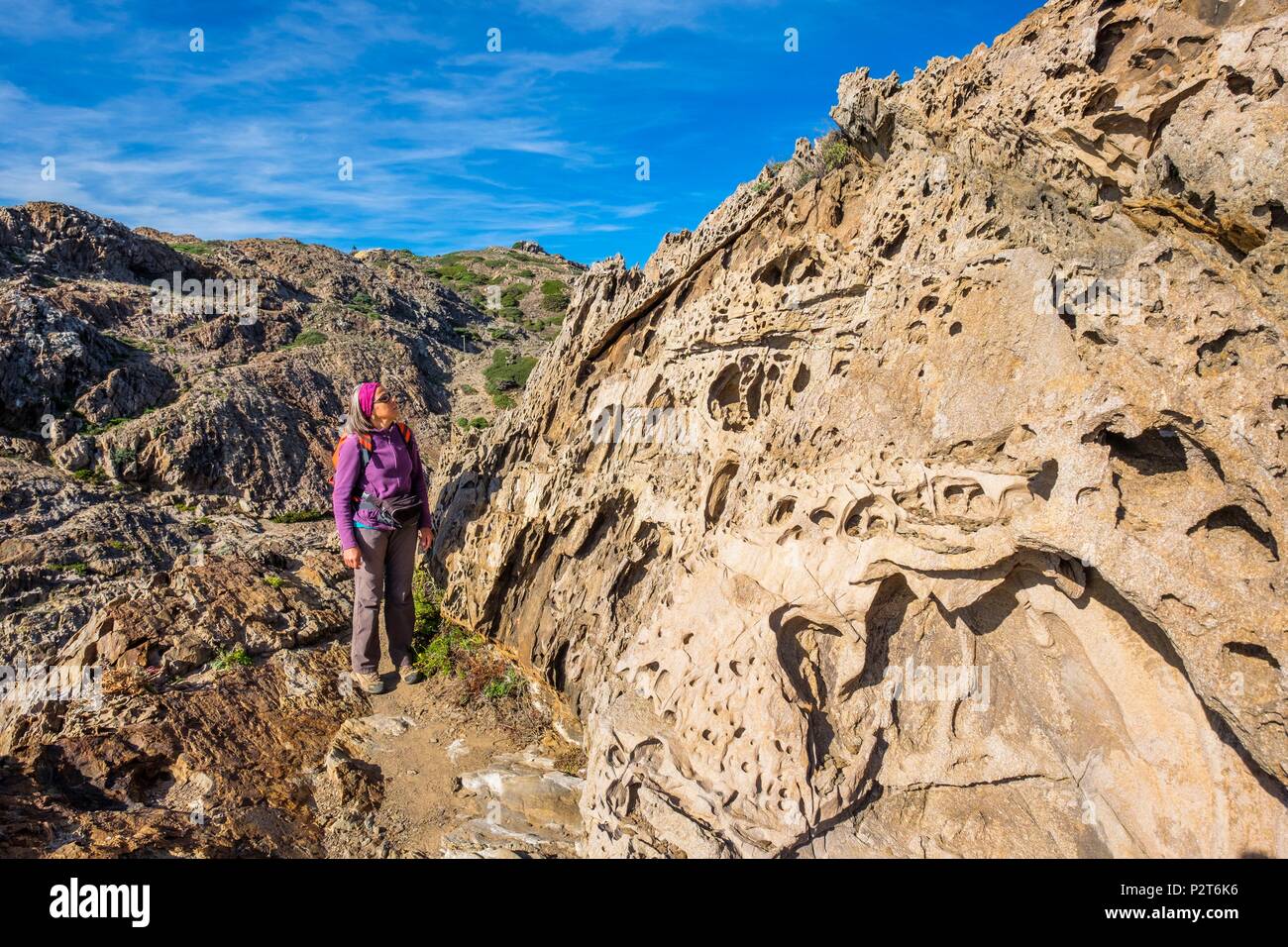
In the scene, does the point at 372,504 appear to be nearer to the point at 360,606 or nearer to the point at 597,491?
the point at 360,606

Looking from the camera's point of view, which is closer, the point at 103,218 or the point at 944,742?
the point at 944,742

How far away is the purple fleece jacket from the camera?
7086 millimetres

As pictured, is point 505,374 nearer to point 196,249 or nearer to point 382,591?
point 196,249

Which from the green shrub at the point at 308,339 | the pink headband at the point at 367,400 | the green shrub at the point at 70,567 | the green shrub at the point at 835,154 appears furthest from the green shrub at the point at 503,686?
the green shrub at the point at 308,339

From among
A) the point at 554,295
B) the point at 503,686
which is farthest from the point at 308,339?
the point at 554,295

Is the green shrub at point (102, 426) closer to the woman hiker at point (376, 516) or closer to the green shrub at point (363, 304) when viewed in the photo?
the green shrub at point (363, 304)

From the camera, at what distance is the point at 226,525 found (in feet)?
54.5

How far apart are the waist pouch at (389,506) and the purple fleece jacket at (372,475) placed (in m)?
0.04

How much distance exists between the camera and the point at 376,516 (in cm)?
723

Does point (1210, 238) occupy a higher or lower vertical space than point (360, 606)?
higher

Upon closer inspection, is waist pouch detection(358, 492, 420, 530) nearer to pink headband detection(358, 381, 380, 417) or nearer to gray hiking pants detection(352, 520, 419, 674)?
gray hiking pants detection(352, 520, 419, 674)

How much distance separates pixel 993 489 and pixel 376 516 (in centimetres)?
561

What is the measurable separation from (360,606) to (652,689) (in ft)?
11.8
